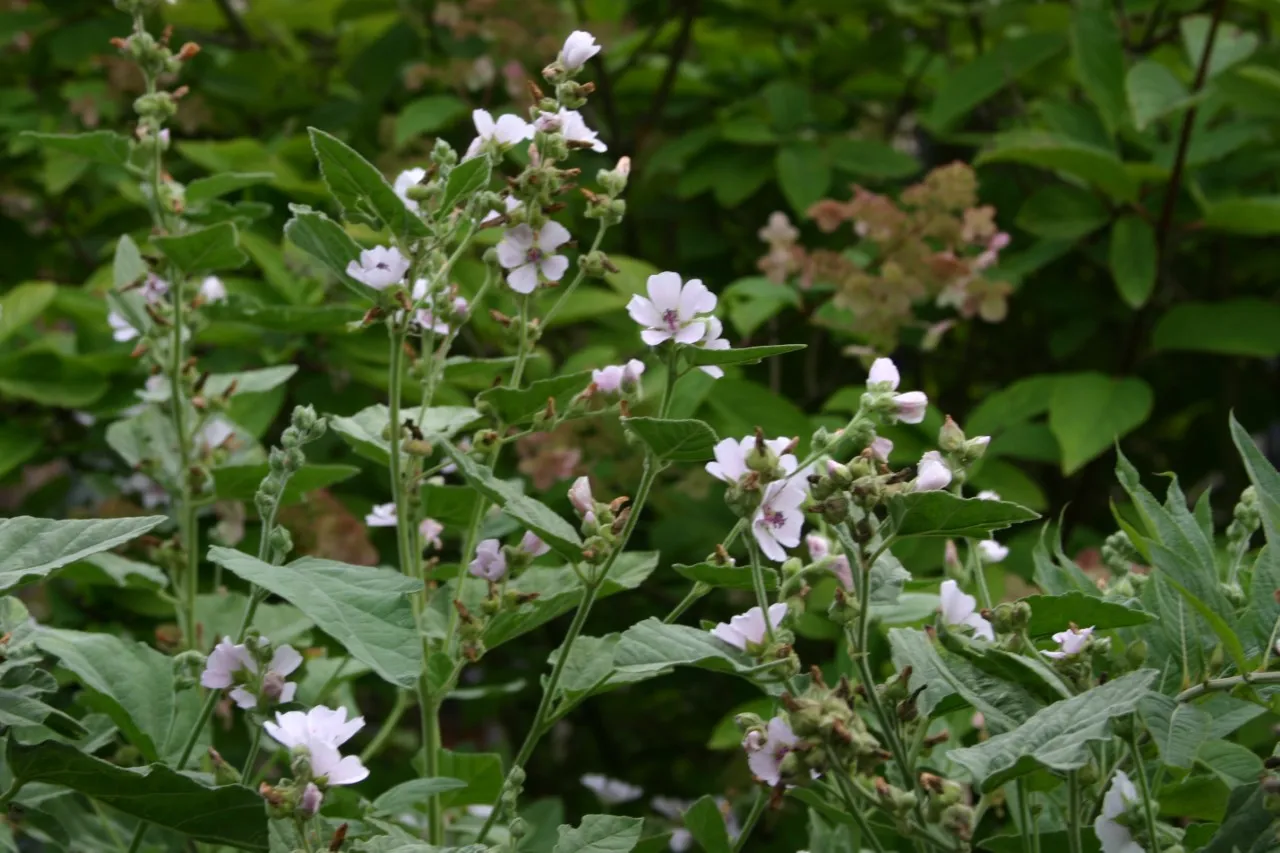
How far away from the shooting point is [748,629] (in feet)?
2.39

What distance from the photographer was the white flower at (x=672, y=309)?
798 millimetres

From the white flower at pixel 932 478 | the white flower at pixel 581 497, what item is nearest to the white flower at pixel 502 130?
the white flower at pixel 581 497

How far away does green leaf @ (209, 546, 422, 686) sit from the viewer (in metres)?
0.68

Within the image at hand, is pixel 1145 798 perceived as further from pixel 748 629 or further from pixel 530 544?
pixel 530 544

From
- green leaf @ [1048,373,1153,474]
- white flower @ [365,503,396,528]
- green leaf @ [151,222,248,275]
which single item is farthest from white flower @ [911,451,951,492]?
green leaf @ [1048,373,1153,474]

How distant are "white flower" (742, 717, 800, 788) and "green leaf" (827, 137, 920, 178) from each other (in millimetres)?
1412

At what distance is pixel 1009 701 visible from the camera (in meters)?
0.73

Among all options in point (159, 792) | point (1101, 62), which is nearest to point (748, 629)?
point (159, 792)

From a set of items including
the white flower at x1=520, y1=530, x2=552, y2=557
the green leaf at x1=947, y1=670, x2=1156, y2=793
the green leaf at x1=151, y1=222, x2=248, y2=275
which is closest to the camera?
the green leaf at x1=947, y1=670, x2=1156, y2=793

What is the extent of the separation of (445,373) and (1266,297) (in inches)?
69.3

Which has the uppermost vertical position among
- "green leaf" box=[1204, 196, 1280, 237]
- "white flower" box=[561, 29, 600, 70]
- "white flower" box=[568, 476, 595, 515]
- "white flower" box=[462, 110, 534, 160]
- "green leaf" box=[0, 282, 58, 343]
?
"white flower" box=[561, 29, 600, 70]

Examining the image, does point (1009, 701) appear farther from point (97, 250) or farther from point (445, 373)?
point (97, 250)

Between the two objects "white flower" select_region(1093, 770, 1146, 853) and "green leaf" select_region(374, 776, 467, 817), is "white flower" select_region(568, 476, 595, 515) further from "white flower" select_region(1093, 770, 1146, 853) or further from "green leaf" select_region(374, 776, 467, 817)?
"white flower" select_region(1093, 770, 1146, 853)

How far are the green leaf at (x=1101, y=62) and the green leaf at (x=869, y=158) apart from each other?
0.27m
